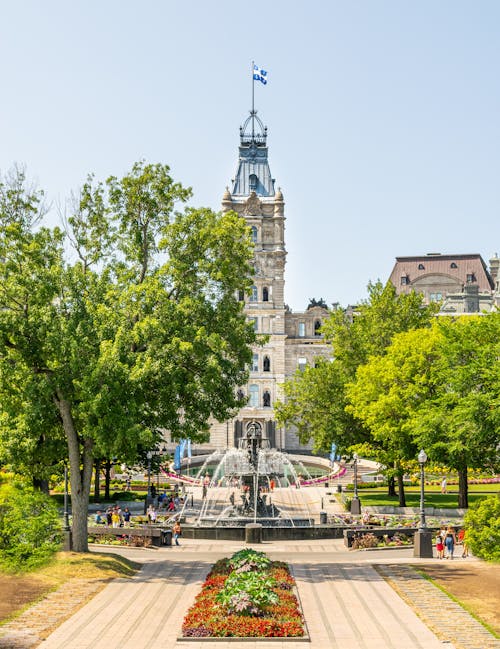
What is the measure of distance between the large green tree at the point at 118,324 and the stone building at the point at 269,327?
212 feet

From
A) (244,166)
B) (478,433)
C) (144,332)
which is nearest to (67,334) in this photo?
(144,332)

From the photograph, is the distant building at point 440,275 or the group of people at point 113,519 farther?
the distant building at point 440,275

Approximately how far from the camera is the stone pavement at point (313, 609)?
21297 mm

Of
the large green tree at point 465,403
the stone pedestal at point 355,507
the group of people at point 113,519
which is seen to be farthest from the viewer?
the stone pedestal at point 355,507


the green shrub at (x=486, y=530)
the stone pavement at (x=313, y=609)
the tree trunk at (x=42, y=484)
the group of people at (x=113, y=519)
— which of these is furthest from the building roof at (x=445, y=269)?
the green shrub at (x=486, y=530)

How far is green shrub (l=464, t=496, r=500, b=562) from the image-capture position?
98.6 ft

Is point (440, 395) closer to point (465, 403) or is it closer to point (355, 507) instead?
point (465, 403)

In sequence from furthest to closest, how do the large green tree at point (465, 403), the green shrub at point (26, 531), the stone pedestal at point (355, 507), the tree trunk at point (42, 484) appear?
the stone pedestal at point (355, 507)
the tree trunk at point (42, 484)
the large green tree at point (465, 403)
the green shrub at point (26, 531)

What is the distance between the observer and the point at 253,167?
359ft

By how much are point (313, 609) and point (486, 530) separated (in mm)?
8068

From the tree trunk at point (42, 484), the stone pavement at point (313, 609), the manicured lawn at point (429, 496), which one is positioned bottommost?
the stone pavement at point (313, 609)

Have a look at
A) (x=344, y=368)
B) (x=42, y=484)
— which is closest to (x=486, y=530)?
(x=42, y=484)

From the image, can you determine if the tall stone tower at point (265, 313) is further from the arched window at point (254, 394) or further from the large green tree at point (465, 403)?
the large green tree at point (465, 403)

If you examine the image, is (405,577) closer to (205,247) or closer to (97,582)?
(97,582)
